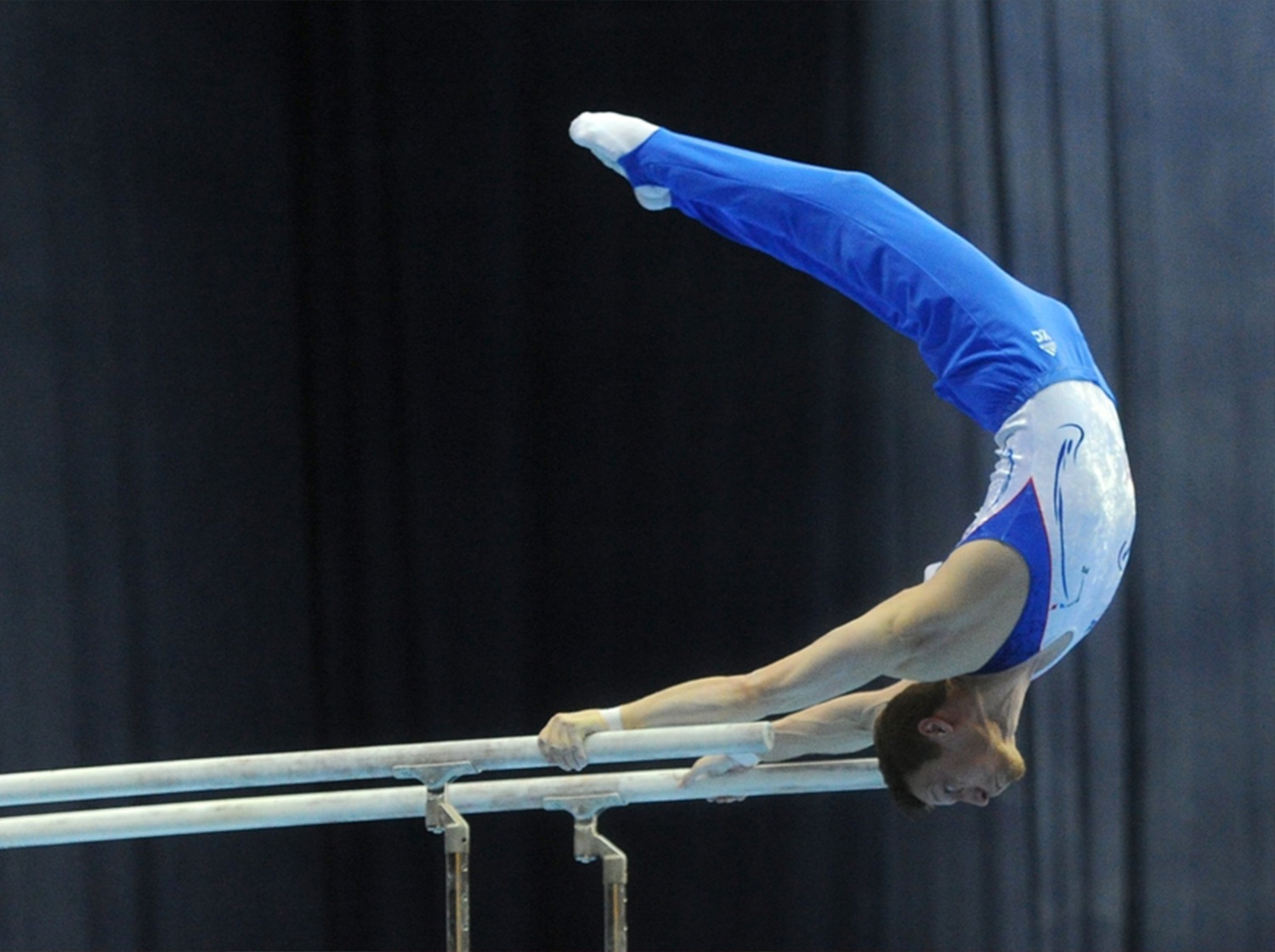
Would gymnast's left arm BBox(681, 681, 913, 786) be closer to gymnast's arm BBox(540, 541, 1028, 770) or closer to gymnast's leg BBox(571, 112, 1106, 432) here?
gymnast's arm BBox(540, 541, 1028, 770)

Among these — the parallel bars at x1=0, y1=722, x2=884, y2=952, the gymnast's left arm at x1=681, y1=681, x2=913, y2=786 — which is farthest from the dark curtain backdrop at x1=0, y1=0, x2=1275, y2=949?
the parallel bars at x1=0, y1=722, x2=884, y2=952

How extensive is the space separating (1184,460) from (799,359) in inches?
47.4

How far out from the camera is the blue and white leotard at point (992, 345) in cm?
281

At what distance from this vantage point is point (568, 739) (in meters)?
2.63

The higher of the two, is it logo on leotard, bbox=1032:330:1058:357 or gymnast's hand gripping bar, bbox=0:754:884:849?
logo on leotard, bbox=1032:330:1058:357

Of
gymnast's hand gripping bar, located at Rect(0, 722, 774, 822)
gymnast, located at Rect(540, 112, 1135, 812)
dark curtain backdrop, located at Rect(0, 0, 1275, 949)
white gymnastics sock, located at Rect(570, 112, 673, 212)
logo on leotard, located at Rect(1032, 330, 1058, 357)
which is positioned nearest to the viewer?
gymnast's hand gripping bar, located at Rect(0, 722, 774, 822)

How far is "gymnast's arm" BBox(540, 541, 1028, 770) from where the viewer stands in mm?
2652

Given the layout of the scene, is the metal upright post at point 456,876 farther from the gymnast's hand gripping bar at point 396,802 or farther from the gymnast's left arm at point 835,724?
the gymnast's left arm at point 835,724

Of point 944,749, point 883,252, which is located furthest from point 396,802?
point 883,252

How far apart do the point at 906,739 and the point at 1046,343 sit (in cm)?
83

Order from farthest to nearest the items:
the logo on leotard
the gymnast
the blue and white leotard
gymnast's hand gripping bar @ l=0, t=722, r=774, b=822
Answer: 1. the logo on leotard
2. the blue and white leotard
3. the gymnast
4. gymnast's hand gripping bar @ l=0, t=722, r=774, b=822

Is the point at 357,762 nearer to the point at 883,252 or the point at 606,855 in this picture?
the point at 606,855

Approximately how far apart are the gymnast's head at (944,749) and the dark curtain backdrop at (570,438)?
5.18 feet

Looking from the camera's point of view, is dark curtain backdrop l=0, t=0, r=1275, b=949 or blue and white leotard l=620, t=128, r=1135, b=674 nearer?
blue and white leotard l=620, t=128, r=1135, b=674
